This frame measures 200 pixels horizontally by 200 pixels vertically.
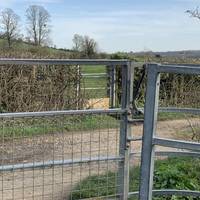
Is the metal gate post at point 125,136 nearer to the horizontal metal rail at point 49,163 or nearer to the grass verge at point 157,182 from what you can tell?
the horizontal metal rail at point 49,163

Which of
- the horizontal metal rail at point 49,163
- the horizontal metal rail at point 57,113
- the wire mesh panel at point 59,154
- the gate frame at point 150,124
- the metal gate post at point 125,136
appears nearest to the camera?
the gate frame at point 150,124

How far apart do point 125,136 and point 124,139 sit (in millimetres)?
32

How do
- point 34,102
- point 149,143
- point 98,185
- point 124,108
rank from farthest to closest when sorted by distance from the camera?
point 34,102, point 98,185, point 124,108, point 149,143

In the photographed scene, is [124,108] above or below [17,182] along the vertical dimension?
above

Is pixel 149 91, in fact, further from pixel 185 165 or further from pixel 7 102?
pixel 7 102

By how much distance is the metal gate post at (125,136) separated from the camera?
5.17 meters

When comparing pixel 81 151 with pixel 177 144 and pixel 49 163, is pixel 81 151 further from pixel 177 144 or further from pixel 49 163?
pixel 177 144

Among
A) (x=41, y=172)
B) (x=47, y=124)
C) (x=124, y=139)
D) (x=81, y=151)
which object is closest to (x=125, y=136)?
(x=124, y=139)

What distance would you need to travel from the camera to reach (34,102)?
11102 mm

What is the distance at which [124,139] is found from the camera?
5246 mm

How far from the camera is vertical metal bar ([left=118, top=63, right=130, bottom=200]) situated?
204 inches

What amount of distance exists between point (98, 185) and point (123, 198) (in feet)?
1.93

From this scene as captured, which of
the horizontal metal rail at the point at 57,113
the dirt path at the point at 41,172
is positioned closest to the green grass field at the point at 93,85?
the dirt path at the point at 41,172

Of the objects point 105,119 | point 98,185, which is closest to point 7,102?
point 105,119
